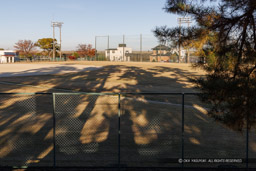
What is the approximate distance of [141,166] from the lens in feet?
26.5

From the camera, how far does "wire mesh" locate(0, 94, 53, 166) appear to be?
8.54 m

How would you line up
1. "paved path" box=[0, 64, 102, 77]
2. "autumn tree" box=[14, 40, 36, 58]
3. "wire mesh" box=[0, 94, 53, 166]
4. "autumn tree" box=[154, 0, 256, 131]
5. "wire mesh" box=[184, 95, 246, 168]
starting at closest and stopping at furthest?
"autumn tree" box=[154, 0, 256, 131] → "wire mesh" box=[184, 95, 246, 168] → "wire mesh" box=[0, 94, 53, 166] → "paved path" box=[0, 64, 102, 77] → "autumn tree" box=[14, 40, 36, 58]

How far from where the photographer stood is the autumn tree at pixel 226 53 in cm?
594

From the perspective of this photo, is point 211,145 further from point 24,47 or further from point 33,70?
point 24,47

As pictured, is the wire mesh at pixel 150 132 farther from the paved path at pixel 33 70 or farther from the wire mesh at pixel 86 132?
the paved path at pixel 33 70

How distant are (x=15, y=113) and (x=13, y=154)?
17.3 feet

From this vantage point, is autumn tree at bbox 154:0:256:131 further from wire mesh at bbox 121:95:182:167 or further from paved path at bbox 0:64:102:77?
paved path at bbox 0:64:102:77

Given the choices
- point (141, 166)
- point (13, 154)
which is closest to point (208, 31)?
point (141, 166)

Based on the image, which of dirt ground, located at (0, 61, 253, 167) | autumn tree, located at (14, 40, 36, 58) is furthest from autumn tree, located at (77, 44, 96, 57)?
dirt ground, located at (0, 61, 253, 167)

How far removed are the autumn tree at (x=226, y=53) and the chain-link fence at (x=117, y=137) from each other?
48.9 inches

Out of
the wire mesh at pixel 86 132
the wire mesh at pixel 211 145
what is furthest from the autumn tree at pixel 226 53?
the wire mesh at pixel 86 132

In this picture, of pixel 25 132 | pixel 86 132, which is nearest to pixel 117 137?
pixel 86 132

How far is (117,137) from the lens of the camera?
1042cm

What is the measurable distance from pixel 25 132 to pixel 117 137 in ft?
12.5
